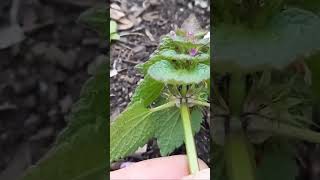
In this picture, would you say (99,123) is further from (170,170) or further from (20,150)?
(170,170)

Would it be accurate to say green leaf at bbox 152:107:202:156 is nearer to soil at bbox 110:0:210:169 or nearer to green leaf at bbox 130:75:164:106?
green leaf at bbox 130:75:164:106

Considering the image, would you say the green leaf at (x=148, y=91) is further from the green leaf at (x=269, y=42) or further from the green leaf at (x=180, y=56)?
the green leaf at (x=269, y=42)

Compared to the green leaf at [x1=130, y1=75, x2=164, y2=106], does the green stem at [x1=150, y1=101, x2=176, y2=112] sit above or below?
below

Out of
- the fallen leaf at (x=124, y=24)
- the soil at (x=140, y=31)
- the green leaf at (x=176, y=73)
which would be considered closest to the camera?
the green leaf at (x=176, y=73)

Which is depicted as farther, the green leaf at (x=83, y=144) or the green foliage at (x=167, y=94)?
the green foliage at (x=167, y=94)

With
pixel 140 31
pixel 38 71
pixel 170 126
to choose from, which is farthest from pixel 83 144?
pixel 140 31

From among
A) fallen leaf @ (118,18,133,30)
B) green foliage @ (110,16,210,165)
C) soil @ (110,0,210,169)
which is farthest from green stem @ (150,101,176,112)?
fallen leaf @ (118,18,133,30)

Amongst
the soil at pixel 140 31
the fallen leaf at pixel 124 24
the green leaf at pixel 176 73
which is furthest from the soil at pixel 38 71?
the fallen leaf at pixel 124 24
